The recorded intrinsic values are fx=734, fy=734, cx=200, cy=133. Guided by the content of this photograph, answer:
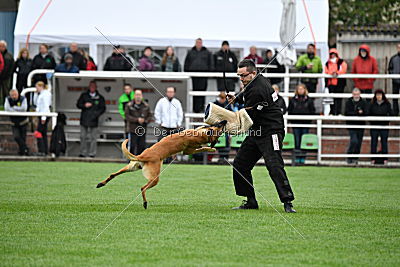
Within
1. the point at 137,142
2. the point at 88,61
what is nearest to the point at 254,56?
the point at 137,142

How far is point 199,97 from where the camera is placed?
69.4 feet

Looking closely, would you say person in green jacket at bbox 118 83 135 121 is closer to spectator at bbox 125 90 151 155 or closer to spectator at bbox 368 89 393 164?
spectator at bbox 125 90 151 155

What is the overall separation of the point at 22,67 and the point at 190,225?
14.1 m

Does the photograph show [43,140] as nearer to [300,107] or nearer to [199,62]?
[199,62]

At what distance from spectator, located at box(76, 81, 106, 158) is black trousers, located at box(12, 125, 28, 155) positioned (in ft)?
5.12

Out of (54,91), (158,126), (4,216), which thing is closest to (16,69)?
(54,91)

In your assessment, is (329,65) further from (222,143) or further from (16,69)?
(16,69)

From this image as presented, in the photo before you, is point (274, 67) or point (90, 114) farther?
point (274, 67)

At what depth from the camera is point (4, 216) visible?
9156mm

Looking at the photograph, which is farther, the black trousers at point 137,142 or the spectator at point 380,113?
the black trousers at point 137,142

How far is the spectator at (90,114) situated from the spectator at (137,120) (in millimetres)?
1075

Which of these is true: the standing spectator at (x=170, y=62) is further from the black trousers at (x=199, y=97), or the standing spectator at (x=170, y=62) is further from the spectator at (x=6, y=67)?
the spectator at (x=6, y=67)

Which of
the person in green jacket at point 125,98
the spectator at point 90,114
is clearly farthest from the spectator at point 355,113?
the spectator at point 90,114

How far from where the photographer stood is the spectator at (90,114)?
20.5 meters
